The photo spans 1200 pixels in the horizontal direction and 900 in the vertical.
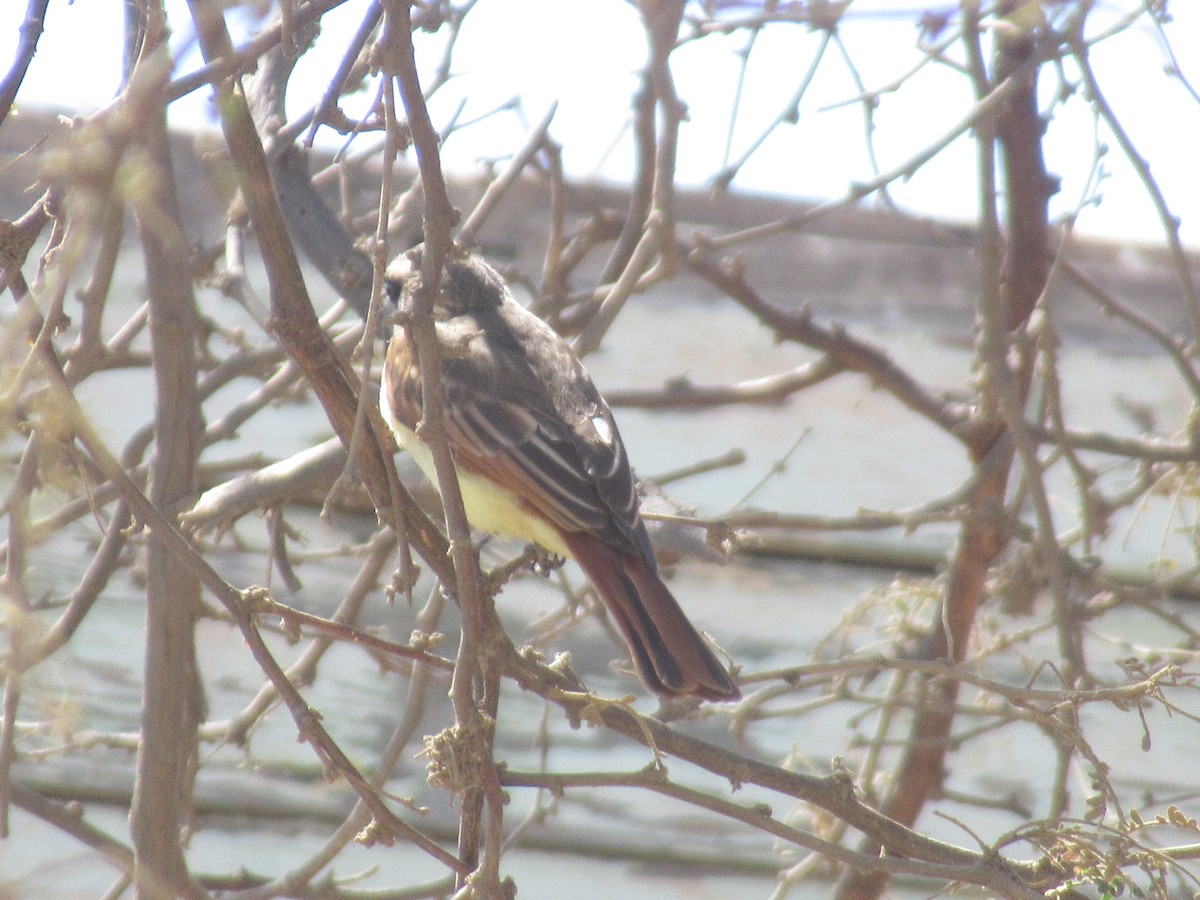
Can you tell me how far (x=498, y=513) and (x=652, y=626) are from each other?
0.58 m

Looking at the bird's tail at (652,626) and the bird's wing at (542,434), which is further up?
the bird's wing at (542,434)

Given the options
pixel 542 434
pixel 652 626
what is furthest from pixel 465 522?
pixel 542 434

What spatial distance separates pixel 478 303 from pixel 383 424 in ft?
6.96

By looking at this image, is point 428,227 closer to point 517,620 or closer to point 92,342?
point 92,342

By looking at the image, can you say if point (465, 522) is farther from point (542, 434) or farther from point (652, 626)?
point (542, 434)

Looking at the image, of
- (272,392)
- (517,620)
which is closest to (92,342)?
(272,392)

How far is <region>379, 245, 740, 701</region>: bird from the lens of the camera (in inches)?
113

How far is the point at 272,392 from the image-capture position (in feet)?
10.3

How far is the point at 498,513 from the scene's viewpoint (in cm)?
336

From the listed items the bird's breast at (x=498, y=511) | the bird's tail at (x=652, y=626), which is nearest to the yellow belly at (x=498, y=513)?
the bird's breast at (x=498, y=511)

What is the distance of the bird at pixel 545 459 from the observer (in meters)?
2.87

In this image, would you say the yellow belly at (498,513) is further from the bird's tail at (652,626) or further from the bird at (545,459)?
the bird's tail at (652,626)

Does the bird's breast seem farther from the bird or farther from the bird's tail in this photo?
the bird's tail

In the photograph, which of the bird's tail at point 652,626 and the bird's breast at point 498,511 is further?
the bird's breast at point 498,511
